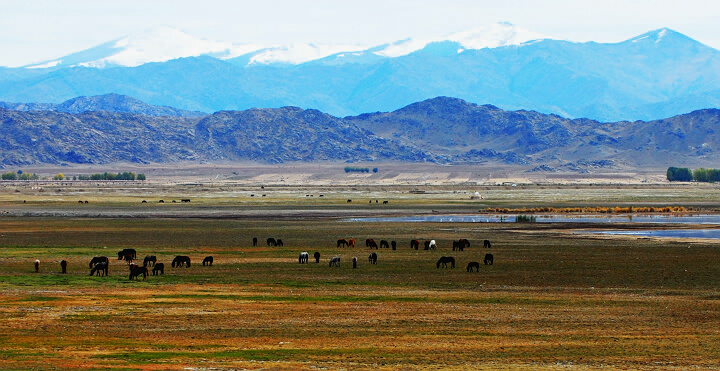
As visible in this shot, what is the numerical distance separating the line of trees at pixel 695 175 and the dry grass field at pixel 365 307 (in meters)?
140

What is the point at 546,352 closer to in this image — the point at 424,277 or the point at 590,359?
the point at 590,359

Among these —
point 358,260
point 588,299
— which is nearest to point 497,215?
point 358,260

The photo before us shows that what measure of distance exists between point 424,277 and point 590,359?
53.2 feet

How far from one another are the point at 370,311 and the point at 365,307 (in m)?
0.81

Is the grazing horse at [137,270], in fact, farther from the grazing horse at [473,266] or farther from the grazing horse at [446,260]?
the grazing horse at [473,266]

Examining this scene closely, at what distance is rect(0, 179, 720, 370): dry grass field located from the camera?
1986 centimetres

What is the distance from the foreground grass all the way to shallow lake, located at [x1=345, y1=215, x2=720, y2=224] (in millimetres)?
25970

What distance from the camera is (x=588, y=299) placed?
29156 millimetres

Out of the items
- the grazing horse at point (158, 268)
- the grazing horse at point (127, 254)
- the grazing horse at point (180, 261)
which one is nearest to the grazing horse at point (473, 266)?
the grazing horse at point (180, 261)

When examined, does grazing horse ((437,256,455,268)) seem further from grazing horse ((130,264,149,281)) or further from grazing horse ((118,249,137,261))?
grazing horse ((118,249,137,261))

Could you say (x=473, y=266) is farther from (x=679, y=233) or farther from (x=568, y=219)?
(x=568, y=219)

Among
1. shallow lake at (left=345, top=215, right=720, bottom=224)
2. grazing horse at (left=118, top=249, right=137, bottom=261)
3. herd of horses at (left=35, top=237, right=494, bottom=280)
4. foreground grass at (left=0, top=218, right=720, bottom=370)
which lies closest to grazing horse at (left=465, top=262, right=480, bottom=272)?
herd of horses at (left=35, top=237, right=494, bottom=280)

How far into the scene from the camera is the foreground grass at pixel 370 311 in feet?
65.1

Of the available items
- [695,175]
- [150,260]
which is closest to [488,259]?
[150,260]
